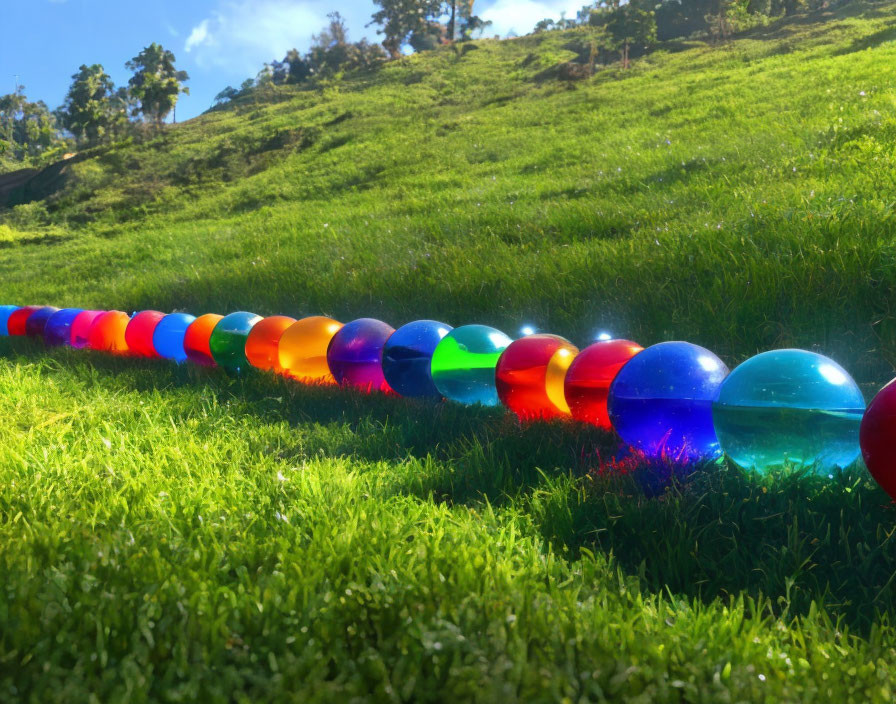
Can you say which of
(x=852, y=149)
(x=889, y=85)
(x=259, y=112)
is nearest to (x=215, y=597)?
(x=852, y=149)

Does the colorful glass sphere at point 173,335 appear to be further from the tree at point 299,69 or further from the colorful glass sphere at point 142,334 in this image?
the tree at point 299,69

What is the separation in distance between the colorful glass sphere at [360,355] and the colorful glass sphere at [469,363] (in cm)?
50

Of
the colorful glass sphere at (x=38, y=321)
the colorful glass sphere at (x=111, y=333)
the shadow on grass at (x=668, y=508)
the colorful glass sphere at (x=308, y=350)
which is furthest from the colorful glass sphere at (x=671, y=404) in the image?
the colorful glass sphere at (x=38, y=321)

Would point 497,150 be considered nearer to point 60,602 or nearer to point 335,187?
point 335,187

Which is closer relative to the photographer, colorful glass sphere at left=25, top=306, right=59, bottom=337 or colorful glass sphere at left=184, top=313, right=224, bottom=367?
colorful glass sphere at left=184, top=313, right=224, bottom=367

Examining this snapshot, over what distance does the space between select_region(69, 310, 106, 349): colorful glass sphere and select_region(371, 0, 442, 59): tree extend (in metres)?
73.7

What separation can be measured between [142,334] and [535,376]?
3.75 meters

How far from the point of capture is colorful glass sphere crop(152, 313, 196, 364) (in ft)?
18.0

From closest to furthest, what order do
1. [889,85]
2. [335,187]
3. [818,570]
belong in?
[818,570]
[889,85]
[335,187]

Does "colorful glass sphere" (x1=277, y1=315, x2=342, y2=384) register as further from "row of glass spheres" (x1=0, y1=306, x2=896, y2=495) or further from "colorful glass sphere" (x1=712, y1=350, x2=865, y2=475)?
"colorful glass sphere" (x1=712, y1=350, x2=865, y2=475)

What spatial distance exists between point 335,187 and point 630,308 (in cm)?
1283

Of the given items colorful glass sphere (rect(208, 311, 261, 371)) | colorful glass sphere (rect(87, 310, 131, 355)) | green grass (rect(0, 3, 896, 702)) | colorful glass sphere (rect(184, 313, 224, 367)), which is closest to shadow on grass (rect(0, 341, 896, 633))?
green grass (rect(0, 3, 896, 702))

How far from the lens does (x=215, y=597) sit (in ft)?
5.64

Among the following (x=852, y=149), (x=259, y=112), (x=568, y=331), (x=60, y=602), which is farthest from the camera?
(x=259, y=112)
